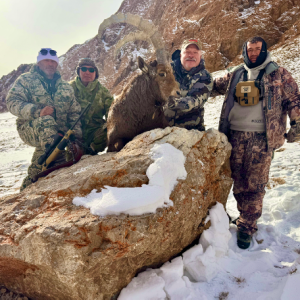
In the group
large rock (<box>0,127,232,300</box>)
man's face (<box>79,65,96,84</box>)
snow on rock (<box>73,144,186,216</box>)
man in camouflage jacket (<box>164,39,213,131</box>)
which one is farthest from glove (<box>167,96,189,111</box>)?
man's face (<box>79,65,96,84</box>)

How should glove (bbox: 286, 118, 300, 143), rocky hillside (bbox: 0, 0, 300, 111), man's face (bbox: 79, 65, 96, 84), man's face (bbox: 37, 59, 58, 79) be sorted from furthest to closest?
1. rocky hillside (bbox: 0, 0, 300, 111)
2. man's face (bbox: 79, 65, 96, 84)
3. man's face (bbox: 37, 59, 58, 79)
4. glove (bbox: 286, 118, 300, 143)

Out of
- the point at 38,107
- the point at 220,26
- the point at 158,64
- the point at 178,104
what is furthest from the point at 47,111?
the point at 220,26

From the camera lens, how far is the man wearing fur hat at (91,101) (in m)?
3.63

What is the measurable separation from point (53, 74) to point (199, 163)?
2.93 metres

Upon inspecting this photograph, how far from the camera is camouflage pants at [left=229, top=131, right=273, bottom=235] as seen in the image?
8.05 ft

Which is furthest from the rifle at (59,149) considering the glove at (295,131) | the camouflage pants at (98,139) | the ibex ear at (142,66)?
the glove at (295,131)

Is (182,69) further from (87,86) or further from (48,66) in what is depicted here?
(48,66)

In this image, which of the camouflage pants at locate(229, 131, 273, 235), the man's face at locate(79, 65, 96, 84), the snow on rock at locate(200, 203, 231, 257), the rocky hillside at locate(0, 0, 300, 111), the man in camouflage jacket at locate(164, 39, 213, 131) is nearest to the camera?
the snow on rock at locate(200, 203, 231, 257)

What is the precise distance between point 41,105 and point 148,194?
8.72 ft

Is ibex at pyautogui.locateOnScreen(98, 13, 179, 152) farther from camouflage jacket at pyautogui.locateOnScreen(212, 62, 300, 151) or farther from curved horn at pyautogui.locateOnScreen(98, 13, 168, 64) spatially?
camouflage jacket at pyautogui.locateOnScreen(212, 62, 300, 151)

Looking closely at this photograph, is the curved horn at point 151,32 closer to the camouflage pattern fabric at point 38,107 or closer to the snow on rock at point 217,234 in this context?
the camouflage pattern fabric at point 38,107

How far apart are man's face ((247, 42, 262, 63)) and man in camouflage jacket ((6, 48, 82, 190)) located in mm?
2805

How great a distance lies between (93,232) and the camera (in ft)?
4.83

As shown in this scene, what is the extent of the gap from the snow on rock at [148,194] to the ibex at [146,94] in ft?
3.04
